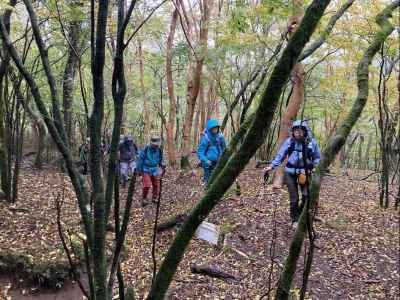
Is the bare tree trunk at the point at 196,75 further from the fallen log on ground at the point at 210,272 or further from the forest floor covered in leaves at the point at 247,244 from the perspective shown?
the fallen log on ground at the point at 210,272

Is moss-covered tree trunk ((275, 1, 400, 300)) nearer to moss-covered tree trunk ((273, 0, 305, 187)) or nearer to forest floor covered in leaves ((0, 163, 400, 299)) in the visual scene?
forest floor covered in leaves ((0, 163, 400, 299))

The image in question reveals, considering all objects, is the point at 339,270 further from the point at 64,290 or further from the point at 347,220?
the point at 64,290

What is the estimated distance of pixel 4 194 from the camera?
7.48 meters

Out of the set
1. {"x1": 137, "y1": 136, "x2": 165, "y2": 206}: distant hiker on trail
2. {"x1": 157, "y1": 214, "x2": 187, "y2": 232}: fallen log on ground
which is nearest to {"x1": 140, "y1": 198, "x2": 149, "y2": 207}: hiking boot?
{"x1": 137, "y1": 136, "x2": 165, "y2": 206}: distant hiker on trail

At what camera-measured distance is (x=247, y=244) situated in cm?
608

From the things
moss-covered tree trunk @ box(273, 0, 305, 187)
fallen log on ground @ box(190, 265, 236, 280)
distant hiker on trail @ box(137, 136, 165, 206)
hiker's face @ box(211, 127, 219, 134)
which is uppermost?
moss-covered tree trunk @ box(273, 0, 305, 187)

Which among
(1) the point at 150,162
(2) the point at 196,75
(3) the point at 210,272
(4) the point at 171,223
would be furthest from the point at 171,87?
(3) the point at 210,272

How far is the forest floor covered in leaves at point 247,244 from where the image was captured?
509cm

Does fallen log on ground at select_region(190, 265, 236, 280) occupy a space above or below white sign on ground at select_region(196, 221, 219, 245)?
below

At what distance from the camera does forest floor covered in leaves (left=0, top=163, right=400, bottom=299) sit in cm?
509

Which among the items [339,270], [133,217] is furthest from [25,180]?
[339,270]

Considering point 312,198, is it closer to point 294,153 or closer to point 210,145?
point 294,153

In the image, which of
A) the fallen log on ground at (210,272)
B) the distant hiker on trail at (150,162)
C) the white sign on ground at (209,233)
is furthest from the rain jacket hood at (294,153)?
the distant hiker on trail at (150,162)

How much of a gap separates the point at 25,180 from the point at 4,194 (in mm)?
2098
